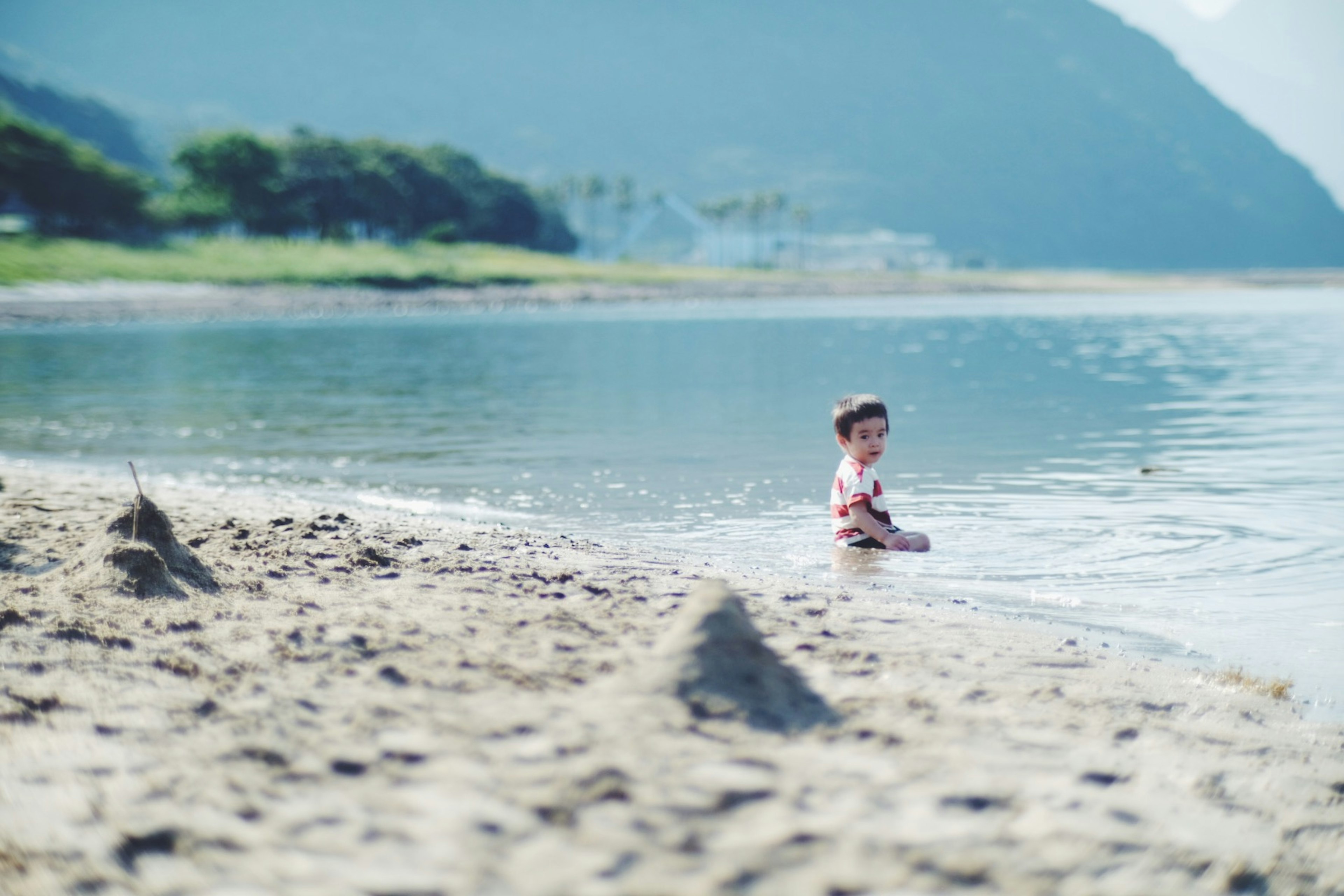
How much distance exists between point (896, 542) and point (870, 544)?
206 millimetres

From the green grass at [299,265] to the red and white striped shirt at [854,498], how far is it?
62070 mm

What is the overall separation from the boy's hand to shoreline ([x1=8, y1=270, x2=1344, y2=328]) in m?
53.3

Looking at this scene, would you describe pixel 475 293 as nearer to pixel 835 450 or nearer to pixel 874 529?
pixel 835 450

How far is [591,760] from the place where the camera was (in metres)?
3.79

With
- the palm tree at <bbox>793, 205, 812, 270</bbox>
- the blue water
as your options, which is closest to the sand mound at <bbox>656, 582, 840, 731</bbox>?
the blue water

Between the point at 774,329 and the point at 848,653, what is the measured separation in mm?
46813

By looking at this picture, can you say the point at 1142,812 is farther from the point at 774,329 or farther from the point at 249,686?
the point at 774,329

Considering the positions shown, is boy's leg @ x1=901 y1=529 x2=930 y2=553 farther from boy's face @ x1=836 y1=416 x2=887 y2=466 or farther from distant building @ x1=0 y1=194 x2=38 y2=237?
distant building @ x1=0 y1=194 x2=38 y2=237

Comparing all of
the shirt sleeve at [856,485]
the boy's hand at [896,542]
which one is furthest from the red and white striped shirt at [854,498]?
the boy's hand at [896,542]

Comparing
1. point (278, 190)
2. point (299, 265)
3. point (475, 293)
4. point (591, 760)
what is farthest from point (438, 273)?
point (591, 760)

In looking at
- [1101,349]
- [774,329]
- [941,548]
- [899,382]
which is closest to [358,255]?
[774,329]

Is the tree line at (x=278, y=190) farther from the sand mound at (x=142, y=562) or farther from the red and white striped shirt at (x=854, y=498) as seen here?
the red and white striped shirt at (x=854, y=498)

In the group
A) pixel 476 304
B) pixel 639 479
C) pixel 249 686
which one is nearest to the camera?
pixel 249 686

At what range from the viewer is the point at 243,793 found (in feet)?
12.1
